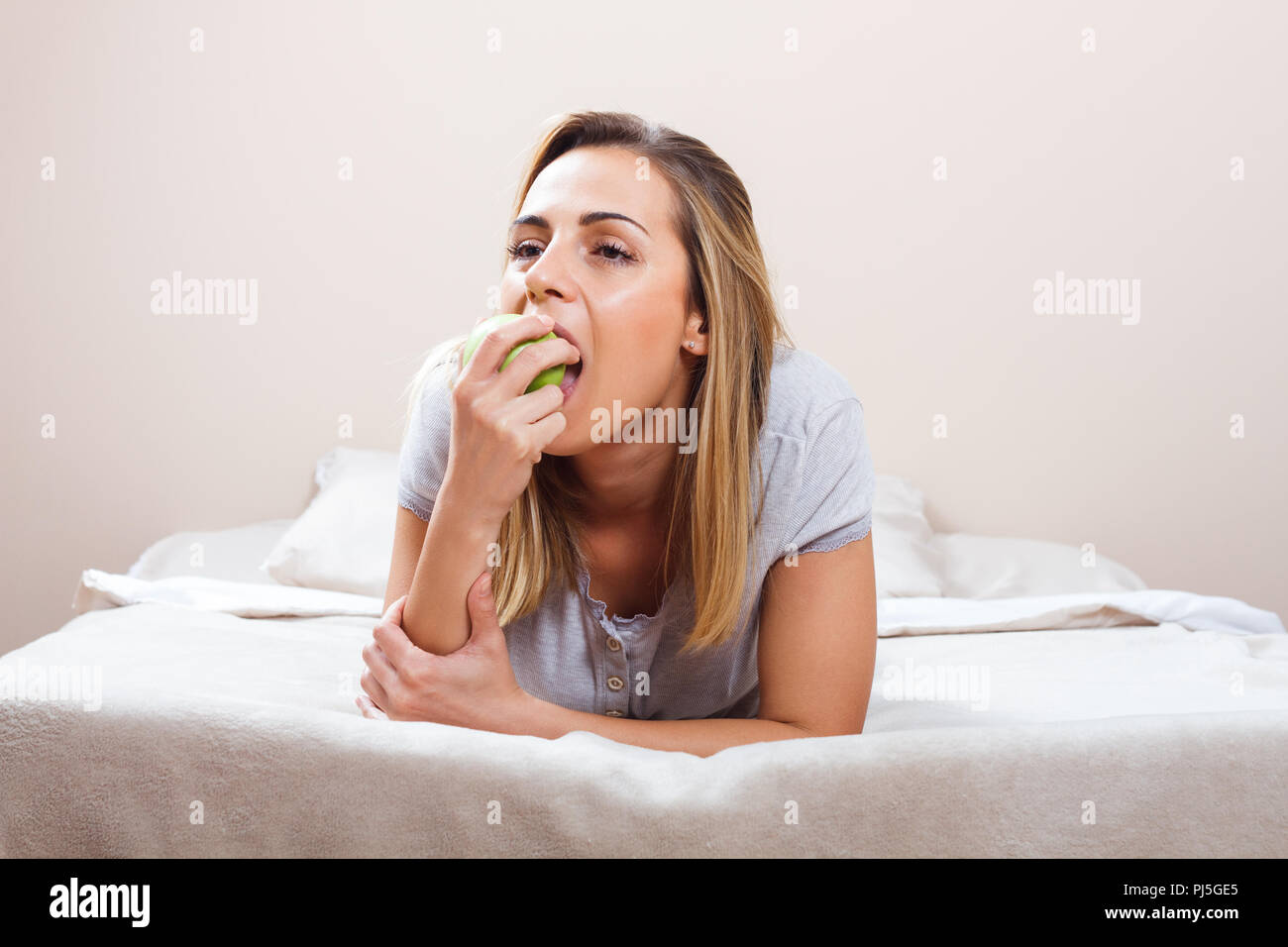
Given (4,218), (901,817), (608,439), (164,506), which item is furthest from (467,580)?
(4,218)

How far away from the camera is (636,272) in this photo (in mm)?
1160

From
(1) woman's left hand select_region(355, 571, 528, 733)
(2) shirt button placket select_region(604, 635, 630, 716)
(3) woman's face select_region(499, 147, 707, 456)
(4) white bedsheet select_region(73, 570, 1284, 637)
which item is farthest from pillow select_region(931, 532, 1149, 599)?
(1) woman's left hand select_region(355, 571, 528, 733)

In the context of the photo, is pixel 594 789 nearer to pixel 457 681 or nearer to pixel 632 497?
pixel 457 681

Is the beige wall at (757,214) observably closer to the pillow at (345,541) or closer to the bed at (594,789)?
the pillow at (345,541)

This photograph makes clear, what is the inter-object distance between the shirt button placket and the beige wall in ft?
5.26

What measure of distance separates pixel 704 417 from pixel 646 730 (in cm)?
37

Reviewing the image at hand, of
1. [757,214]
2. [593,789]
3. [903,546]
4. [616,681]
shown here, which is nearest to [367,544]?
[616,681]

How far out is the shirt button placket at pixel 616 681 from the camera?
1.27 metres

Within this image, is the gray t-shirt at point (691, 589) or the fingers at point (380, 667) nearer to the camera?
the fingers at point (380, 667)

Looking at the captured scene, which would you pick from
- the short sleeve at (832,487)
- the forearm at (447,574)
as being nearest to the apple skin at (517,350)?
the forearm at (447,574)

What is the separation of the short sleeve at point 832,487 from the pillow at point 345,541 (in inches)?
40.4

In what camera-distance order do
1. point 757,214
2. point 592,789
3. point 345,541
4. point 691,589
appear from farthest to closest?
point 757,214 → point 345,541 → point 691,589 → point 592,789

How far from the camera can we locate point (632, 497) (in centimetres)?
133
